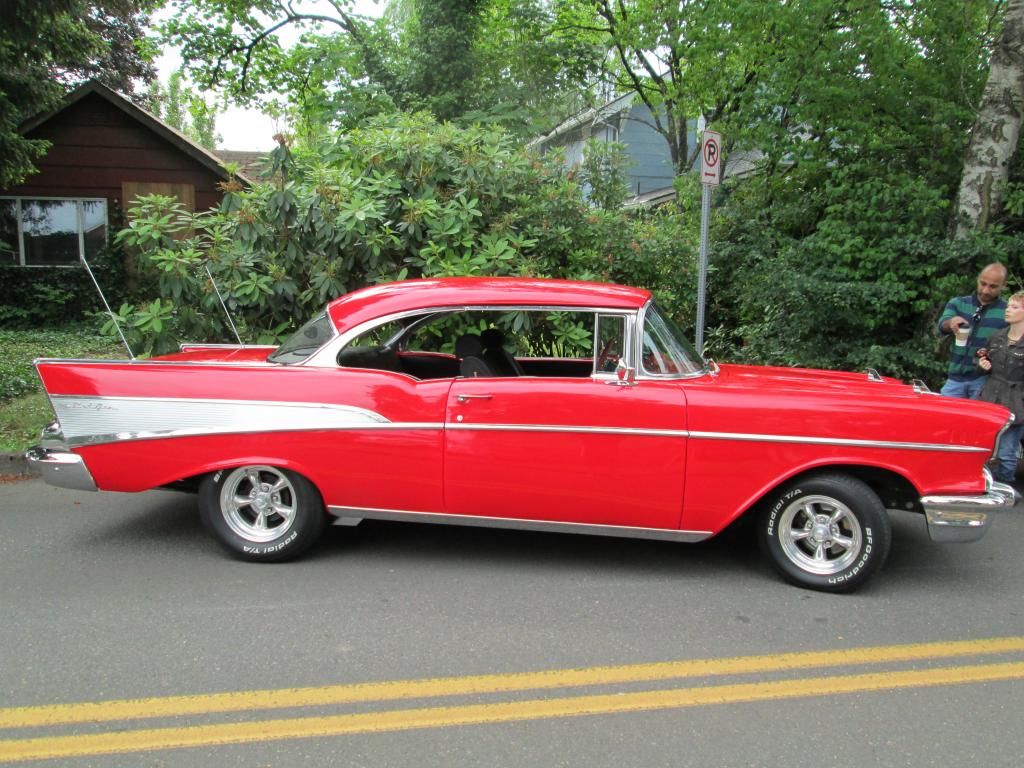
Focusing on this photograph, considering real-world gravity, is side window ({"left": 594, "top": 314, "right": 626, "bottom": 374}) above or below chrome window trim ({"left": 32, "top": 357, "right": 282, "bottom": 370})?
above

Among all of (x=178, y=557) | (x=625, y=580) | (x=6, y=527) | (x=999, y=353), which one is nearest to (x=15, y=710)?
(x=178, y=557)

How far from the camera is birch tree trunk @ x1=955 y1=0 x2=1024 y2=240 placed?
750cm

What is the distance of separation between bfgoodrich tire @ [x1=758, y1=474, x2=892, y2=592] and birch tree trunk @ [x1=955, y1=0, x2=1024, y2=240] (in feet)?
16.8

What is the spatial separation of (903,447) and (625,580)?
161cm

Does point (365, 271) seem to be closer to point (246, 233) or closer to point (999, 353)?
point (246, 233)

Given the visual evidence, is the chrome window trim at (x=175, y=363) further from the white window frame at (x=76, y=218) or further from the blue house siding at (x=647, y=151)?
the blue house siding at (x=647, y=151)

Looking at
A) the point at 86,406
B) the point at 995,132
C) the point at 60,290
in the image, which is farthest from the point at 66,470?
the point at 60,290

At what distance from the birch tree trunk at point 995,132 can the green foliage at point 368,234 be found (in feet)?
10.0

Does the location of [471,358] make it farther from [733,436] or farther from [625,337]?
[733,436]

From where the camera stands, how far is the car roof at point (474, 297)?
4398 millimetres

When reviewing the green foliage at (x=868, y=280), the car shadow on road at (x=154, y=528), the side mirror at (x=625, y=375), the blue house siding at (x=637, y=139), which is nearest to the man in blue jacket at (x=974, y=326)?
the green foliage at (x=868, y=280)

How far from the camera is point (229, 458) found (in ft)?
14.2

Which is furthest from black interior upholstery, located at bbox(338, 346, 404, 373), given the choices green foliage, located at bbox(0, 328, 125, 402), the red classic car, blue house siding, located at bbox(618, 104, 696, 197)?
blue house siding, located at bbox(618, 104, 696, 197)

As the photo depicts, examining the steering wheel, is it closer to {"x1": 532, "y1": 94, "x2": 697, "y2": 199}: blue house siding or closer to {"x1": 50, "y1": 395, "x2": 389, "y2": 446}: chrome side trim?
{"x1": 50, "y1": 395, "x2": 389, "y2": 446}: chrome side trim
